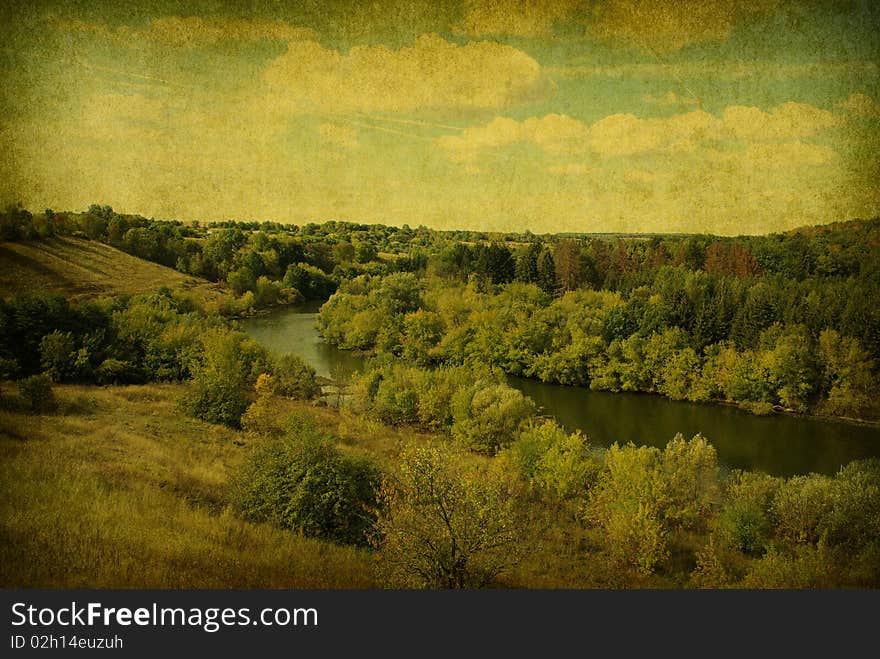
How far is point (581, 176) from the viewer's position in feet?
28.0

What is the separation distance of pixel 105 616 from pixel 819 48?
957 cm

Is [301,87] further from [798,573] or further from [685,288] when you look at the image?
[685,288]

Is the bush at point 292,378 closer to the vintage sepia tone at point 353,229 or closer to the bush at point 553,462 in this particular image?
the vintage sepia tone at point 353,229

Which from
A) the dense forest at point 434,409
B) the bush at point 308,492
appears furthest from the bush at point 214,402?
the bush at point 308,492

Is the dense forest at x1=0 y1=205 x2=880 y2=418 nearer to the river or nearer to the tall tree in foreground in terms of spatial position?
the river

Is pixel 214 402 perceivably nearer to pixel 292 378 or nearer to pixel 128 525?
pixel 292 378

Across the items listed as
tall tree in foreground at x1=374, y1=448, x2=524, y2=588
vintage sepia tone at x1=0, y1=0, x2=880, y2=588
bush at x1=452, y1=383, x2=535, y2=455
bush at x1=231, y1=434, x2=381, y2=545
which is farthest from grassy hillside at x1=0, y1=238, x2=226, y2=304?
tall tree in foreground at x1=374, y1=448, x2=524, y2=588

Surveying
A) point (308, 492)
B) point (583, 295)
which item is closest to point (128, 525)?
point (308, 492)

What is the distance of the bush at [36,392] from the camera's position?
7.56 m

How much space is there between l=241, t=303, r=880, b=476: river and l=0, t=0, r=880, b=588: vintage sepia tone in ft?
1.08

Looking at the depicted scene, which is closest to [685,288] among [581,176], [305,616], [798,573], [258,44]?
[581,176]

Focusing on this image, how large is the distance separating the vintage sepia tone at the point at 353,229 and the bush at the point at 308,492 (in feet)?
0.12

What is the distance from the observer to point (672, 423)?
15906 millimetres

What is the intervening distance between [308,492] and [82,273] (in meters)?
4.91
